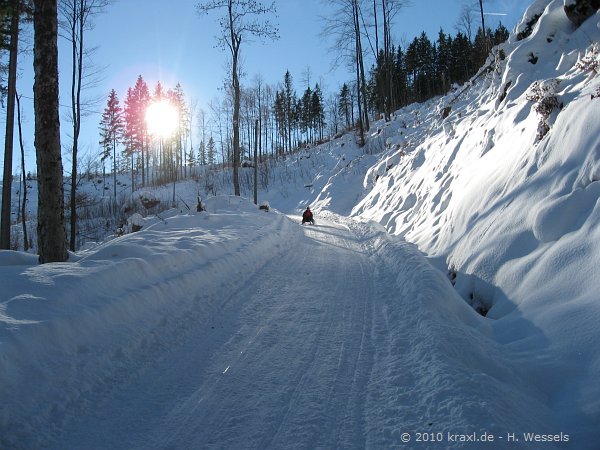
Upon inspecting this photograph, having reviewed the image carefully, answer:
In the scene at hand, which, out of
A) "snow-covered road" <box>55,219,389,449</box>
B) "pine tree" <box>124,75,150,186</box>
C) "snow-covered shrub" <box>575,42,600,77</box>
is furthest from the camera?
"pine tree" <box>124,75,150,186</box>

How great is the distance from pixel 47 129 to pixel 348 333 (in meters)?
5.62

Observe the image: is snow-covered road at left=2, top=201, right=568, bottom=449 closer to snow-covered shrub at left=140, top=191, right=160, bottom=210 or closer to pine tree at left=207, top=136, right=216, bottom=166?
snow-covered shrub at left=140, top=191, right=160, bottom=210

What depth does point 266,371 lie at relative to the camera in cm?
321

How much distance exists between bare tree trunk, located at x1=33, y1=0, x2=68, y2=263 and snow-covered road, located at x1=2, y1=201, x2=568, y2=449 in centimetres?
106

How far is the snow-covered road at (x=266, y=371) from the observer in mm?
2412

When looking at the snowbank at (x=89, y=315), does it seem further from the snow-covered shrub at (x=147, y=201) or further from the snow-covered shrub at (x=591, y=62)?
the snow-covered shrub at (x=147, y=201)

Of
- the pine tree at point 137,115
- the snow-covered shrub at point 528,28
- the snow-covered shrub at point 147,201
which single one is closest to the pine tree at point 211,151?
the pine tree at point 137,115

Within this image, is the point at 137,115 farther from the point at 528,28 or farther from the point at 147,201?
the point at 528,28

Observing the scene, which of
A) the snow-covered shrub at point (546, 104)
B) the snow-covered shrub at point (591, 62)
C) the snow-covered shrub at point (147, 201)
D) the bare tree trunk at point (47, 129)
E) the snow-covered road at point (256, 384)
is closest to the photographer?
the snow-covered road at point (256, 384)

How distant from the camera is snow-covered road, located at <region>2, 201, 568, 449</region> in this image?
2.41m

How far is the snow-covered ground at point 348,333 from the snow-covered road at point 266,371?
2 centimetres

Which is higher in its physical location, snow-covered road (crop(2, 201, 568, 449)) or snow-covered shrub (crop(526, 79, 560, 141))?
snow-covered shrub (crop(526, 79, 560, 141))

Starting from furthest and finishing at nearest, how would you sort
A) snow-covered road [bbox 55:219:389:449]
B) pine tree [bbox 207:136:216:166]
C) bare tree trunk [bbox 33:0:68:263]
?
pine tree [bbox 207:136:216:166] < bare tree trunk [bbox 33:0:68:263] < snow-covered road [bbox 55:219:389:449]

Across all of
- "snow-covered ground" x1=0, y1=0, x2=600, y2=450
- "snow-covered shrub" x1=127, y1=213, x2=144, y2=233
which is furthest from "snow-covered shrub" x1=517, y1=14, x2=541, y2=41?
"snow-covered shrub" x1=127, y1=213, x2=144, y2=233
